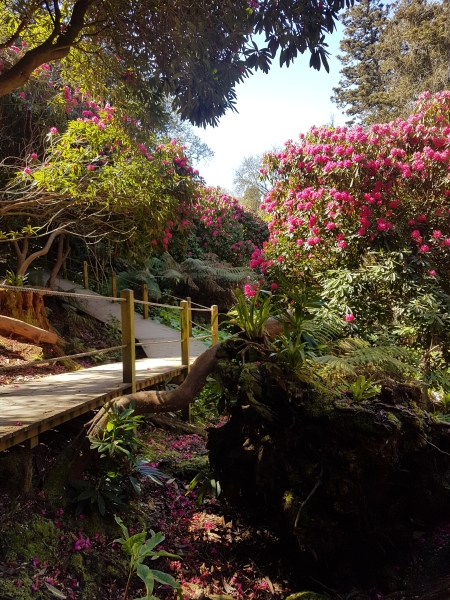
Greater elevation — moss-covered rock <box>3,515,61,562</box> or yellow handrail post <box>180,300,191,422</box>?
yellow handrail post <box>180,300,191,422</box>

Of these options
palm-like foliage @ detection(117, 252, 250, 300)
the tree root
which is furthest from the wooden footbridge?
palm-like foliage @ detection(117, 252, 250, 300)

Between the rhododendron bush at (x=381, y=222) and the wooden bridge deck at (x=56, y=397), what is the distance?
122 inches

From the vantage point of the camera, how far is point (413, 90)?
16.6 meters

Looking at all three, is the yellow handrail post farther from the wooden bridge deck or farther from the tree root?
the tree root

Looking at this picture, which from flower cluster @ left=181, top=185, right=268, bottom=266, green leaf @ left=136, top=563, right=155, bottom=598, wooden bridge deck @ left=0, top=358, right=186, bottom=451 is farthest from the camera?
flower cluster @ left=181, top=185, right=268, bottom=266

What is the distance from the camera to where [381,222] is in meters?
6.26

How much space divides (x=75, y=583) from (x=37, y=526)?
1.23 ft

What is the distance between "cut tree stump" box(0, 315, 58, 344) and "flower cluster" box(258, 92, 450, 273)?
406cm

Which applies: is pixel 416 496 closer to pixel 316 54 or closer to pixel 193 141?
pixel 316 54

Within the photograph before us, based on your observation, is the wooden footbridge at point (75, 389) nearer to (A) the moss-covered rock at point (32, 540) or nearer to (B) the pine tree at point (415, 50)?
(A) the moss-covered rock at point (32, 540)

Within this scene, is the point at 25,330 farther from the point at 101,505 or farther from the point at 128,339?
the point at 101,505

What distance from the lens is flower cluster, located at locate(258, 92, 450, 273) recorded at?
6453 mm

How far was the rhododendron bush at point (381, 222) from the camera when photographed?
6.15 meters

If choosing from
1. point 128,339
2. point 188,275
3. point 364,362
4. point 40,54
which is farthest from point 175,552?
point 188,275
